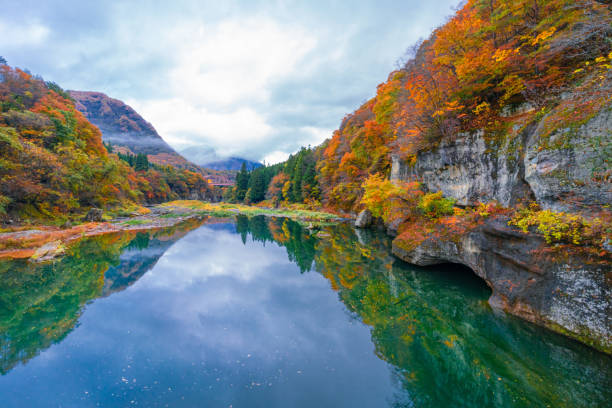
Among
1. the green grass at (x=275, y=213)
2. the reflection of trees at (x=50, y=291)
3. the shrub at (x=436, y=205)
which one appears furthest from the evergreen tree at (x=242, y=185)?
the shrub at (x=436, y=205)

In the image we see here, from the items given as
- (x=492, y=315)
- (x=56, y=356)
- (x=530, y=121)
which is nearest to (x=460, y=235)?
(x=492, y=315)

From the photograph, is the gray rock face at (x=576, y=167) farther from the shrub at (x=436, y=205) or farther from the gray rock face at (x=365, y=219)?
the gray rock face at (x=365, y=219)

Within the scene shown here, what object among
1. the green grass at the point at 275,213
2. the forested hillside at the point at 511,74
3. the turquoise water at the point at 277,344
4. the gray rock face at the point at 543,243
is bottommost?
the turquoise water at the point at 277,344

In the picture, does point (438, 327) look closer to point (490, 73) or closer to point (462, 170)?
point (462, 170)

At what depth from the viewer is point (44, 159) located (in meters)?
20.3

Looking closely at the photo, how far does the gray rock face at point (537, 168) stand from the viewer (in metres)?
5.68

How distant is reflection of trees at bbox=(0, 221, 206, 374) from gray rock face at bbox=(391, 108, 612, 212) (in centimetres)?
1499

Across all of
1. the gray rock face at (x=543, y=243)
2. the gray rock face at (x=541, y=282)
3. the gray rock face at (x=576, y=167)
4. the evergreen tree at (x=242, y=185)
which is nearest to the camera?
the gray rock face at (x=541, y=282)

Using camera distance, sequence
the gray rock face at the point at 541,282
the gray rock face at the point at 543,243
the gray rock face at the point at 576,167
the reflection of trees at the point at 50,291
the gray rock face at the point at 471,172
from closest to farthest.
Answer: the gray rock face at the point at 541,282
the gray rock face at the point at 543,243
the gray rock face at the point at 576,167
the reflection of trees at the point at 50,291
the gray rock face at the point at 471,172

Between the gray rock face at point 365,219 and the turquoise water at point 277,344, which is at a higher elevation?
the gray rock face at point 365,219

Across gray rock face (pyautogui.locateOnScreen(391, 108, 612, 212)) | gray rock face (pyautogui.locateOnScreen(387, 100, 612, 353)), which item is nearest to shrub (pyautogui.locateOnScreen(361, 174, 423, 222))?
gray rock face (pyautogui.locateOnScreen(391, 108, 612, 212))

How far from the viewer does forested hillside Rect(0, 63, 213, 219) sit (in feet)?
60.3

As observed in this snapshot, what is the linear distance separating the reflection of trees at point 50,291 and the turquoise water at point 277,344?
53 millimetres

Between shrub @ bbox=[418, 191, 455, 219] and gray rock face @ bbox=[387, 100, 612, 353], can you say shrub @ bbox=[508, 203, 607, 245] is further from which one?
shrub @ bbox=[418, 191, 455, 219]
